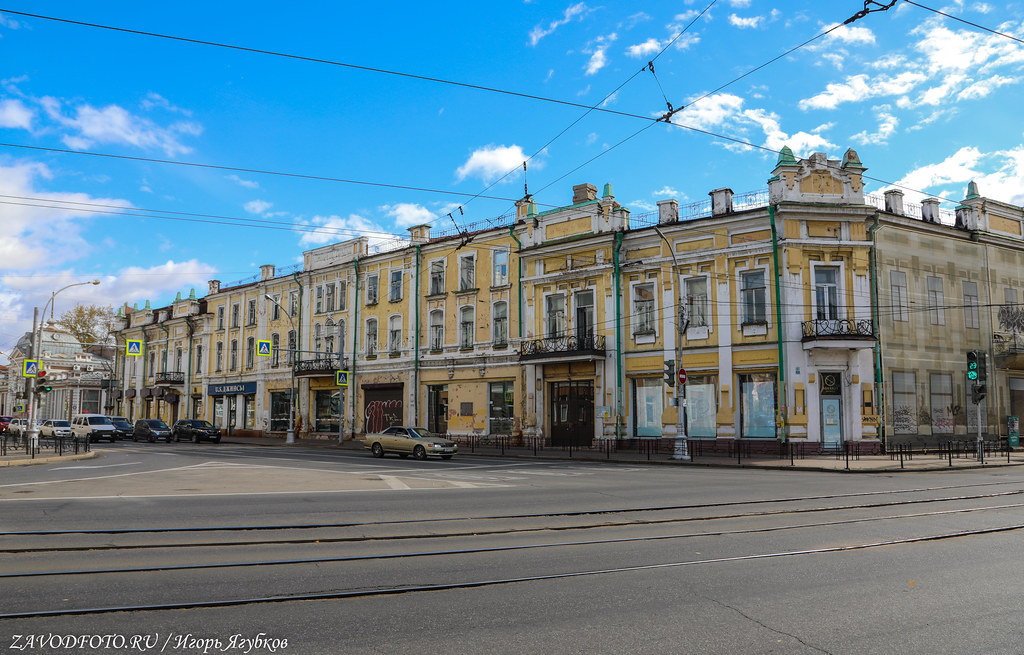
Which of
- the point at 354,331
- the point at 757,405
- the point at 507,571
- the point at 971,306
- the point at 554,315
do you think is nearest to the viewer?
the point at 507,571

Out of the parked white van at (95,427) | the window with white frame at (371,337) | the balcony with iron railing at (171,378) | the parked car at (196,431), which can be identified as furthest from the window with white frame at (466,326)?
the balcony with iron railing at (171,378)

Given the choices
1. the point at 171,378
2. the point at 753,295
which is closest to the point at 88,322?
the point at 171,378

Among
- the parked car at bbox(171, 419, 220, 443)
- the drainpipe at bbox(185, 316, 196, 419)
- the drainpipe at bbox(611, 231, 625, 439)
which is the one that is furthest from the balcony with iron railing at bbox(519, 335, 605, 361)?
the drainpipe at bbox(185, 316, 196, 419)

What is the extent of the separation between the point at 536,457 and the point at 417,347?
559 inches

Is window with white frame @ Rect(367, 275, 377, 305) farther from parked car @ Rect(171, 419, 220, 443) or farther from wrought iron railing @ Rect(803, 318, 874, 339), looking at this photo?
wrought iron railing @ Rect(803, 318, 874, 339)

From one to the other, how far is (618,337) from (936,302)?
46.9 feet

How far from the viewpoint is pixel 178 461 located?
87.0 ft

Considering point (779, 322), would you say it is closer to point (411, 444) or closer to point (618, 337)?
point (618, 337)

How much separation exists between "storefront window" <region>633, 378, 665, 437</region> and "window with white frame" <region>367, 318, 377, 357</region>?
18050 mm

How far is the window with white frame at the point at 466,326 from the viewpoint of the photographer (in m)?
39.7

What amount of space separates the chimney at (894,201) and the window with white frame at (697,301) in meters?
8.53

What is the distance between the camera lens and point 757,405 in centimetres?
2997

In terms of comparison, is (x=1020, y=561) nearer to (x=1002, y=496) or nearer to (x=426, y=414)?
(x=1002, y=496)

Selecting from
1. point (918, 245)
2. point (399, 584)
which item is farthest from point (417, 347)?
point (399, 584)
